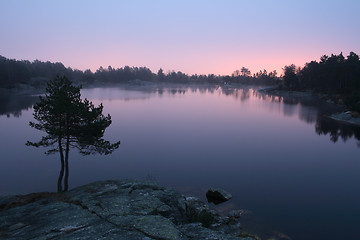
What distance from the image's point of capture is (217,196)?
2461 centimetres

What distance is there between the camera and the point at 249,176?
3091cm

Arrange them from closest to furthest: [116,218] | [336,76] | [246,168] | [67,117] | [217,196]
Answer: [116,218] < [67,117] < [217,196] < [246,168] < [336,76]

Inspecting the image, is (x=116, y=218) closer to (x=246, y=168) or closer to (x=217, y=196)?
(x=217, y=196)

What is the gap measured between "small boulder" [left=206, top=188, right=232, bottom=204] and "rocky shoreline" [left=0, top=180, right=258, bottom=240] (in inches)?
133

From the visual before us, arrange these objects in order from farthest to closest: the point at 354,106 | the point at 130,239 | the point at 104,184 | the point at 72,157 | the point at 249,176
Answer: the point at 354,106, the point at 72,157, the point at 249,176, the point at 104,184, the point at 130,239

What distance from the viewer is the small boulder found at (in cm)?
2442

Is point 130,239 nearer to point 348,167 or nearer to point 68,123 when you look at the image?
point 68,123

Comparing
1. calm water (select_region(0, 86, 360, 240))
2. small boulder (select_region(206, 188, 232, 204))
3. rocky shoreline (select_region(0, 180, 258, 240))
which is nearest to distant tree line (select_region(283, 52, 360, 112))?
calm water (select_region(0, 86, 360, 240))

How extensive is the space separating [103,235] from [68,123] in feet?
55.1

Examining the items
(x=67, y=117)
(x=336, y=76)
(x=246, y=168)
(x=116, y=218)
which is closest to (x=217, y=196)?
(x=246, y=168)

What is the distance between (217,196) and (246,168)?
1074cm

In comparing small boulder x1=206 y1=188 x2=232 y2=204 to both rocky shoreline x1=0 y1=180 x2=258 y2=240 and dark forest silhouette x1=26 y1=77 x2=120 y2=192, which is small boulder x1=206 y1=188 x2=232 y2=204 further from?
dark forest silhouette x1=26 y1=77 x2=120 y2=192

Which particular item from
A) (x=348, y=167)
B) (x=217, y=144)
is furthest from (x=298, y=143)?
(x=217, y=144)

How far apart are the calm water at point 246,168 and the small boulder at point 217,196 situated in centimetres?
75
